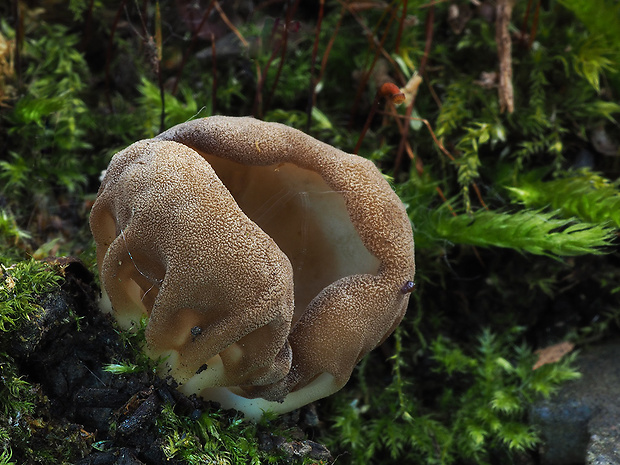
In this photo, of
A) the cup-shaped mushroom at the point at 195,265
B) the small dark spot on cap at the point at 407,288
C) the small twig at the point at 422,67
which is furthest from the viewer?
the small twig at the point at 422,67

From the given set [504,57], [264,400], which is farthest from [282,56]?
[264,400]

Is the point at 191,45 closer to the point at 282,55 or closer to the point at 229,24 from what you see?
the point at 229,24

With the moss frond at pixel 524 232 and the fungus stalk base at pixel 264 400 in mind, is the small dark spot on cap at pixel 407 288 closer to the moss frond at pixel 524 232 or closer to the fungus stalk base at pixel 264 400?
the fungus stalk base at pixel 264 400

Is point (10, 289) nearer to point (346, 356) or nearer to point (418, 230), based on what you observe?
point (346, 356)

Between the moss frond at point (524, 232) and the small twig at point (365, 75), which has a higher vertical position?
the small twig at point (365, 75)

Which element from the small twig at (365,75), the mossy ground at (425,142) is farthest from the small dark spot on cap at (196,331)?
the small twig at (365,75)

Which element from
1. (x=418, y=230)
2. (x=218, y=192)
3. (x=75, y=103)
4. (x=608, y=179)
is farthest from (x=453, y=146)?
(x=75, y=103)

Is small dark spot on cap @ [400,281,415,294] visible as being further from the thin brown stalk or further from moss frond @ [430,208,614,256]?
the thin brown stalk
